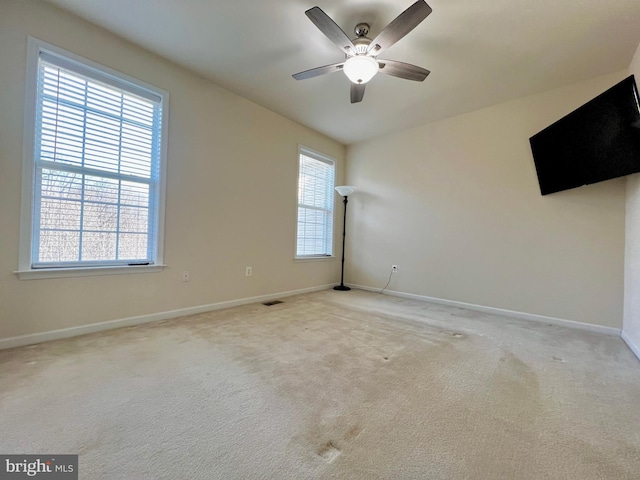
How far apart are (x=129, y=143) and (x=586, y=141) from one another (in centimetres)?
432

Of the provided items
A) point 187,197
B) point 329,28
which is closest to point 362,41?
point 329,28

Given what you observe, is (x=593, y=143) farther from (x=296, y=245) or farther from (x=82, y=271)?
(x=82, y=271)

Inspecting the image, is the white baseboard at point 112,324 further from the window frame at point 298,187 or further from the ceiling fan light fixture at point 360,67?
the ceiling fan light fixture at point 360,67

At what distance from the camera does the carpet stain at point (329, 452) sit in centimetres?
109

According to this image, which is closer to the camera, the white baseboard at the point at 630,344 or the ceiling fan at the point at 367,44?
the ceiling fan at the point at 367,44

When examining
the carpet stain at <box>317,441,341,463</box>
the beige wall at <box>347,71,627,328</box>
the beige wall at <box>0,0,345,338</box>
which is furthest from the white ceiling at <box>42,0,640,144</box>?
the carpet stain at <box>317,441,341,463</box>

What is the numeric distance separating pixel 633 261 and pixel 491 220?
1.30m

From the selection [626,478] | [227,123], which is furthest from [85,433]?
[227,123]

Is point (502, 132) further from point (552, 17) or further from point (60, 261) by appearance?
point (60, 261)

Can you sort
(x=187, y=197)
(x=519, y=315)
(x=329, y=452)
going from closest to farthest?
1. (x=329, y=452)
2. (x=187, y=197)
3. (x=519, y=315)

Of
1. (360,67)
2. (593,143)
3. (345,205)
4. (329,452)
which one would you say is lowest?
(329,452)

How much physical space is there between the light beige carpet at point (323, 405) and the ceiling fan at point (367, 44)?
2.29m

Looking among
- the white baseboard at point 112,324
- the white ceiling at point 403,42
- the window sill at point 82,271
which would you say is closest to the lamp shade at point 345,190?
the white ceiling at point 403,42

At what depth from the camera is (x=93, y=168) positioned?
235cm
